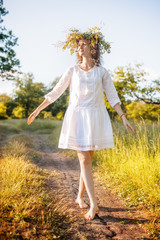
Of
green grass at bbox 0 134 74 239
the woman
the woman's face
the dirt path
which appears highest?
the woman's face

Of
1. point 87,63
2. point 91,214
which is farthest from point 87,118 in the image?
point 91,214

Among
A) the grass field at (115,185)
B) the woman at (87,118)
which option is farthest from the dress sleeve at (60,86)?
the grass field at (115,185)

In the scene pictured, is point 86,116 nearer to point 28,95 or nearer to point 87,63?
point 87,63

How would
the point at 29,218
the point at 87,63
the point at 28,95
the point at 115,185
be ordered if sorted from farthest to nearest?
the point at 28,95, the point at 115,185, the point at 87,63, the point at 29,218

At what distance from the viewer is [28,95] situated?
2216 centimetres

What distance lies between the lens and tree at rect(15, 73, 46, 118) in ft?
73.2

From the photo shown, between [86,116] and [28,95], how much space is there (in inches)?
818

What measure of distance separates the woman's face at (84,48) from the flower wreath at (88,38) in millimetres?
54

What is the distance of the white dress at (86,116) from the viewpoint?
2.37 m

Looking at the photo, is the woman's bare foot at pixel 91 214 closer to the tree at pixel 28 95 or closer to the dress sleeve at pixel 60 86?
the dress sleeve at pixel 60 86

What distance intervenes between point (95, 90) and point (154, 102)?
18.9 ft

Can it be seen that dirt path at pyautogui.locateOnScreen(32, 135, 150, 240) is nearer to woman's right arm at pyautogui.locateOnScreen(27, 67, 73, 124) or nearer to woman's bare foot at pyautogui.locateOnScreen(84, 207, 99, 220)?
woman's bare foot at pyautogui.locateOnScreen(84, 207, 99, 220)

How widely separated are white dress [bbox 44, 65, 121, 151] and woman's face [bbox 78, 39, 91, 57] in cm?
21

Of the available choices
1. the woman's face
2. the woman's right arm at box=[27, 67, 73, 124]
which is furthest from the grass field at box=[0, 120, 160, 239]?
the woman's face
